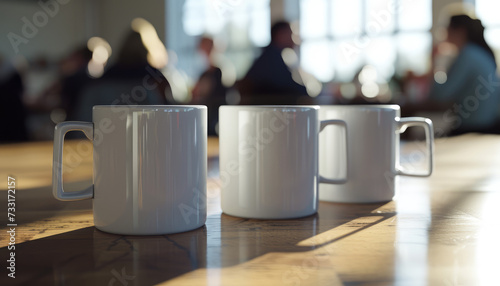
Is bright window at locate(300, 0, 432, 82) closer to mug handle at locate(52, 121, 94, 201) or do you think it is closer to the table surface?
the table surface

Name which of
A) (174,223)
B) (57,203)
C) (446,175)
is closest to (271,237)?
(174,223)

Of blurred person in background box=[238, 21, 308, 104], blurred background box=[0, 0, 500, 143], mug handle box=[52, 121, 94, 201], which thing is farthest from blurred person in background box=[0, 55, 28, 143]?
mug handle box=[52, 121, 94, 201]

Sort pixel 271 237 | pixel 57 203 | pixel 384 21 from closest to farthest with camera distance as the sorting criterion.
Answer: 1. pixel 271 237
2. pixel 57 203
3. pixel 384 21

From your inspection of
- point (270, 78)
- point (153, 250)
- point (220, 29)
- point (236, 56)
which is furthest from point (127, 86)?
point (220, 29)

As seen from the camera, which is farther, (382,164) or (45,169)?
(45,169)

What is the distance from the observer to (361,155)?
0.58m

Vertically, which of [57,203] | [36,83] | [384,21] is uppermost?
[384,21]

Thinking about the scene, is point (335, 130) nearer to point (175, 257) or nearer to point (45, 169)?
point (175, 257)

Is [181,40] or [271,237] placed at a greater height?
[181,40]

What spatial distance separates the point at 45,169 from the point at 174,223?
0.52 m

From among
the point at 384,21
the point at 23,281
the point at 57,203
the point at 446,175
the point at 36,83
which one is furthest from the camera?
the point at 36,83

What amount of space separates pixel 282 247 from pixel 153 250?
0.10 meters

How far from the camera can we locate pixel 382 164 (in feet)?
1.93

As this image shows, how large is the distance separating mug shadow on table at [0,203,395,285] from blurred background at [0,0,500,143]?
106 centimetres
